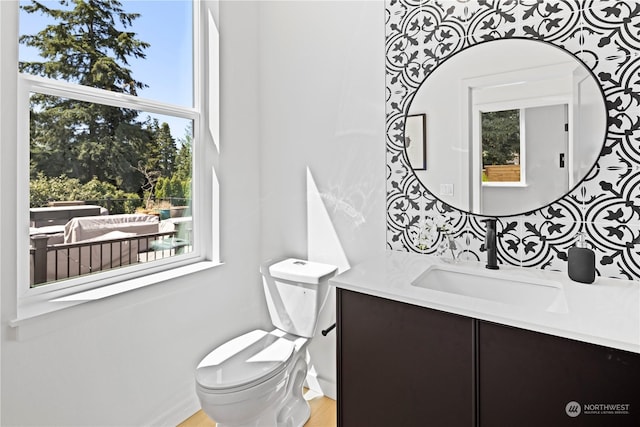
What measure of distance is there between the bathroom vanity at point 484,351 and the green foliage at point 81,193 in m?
1.10

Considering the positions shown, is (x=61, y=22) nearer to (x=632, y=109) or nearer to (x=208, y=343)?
(x=208, y=343)

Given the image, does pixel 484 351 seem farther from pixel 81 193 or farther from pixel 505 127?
pixel 81 193

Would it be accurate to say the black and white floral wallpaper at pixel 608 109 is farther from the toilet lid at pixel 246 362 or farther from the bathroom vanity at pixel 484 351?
the toilet lid at pixel 246 362

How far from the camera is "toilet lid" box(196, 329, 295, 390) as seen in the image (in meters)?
1.43

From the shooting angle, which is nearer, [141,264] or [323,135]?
[141,264]

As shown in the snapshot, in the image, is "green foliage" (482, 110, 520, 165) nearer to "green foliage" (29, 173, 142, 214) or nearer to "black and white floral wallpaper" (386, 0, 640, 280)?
"black and white floral wallpaper" (386, 0, 640, 280)

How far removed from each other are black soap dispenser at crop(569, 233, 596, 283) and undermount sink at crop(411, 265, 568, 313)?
8 centimetres

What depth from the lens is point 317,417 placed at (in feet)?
6.15

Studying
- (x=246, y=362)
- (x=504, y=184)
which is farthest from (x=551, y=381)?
(x=246, y=362)

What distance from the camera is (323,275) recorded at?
176cm

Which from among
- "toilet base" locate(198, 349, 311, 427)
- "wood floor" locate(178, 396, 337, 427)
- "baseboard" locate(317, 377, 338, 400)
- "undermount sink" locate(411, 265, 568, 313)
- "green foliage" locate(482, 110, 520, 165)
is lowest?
"wood floor" locate(178, 396, 337, 427)

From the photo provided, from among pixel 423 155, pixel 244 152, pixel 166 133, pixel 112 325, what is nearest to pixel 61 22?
pixel 166 133

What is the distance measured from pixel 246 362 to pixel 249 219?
0.94 metres

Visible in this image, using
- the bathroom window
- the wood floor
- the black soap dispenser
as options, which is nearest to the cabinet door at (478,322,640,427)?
the black soap dispenser
